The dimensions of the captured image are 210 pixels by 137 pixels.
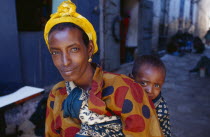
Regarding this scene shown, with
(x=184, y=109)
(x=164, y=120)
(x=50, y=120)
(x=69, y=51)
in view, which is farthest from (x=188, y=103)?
(x=69, y=51)

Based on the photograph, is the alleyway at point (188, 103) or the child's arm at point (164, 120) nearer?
the child's arm at point (164, 120)

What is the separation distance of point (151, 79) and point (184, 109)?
260 cm

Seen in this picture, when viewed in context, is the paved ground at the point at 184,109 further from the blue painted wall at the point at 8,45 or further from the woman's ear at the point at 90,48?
the woman's ear at the point at 90,48

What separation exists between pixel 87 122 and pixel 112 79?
0.28 metres

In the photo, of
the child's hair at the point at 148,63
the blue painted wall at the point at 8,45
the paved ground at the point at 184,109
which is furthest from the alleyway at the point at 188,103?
the blue painted wall at the point at 8,45

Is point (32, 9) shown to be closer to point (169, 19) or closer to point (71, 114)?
point (71, 114)

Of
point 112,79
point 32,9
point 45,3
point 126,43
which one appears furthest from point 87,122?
point 126,43

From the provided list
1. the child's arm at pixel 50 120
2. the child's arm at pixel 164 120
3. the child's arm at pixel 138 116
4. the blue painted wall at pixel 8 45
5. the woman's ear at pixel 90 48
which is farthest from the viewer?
the blue painted wall at pixel 8 45

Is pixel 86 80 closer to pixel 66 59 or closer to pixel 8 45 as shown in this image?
pixel 66 59

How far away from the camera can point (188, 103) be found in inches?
166

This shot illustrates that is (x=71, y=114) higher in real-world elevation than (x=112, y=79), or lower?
lower

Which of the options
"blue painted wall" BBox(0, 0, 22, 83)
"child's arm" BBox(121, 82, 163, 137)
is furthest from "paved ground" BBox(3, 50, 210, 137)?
"child's arm" BBox(121, 82, 163, 137)

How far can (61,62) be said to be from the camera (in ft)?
3.76

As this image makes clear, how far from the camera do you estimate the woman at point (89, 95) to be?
106 centimetres
